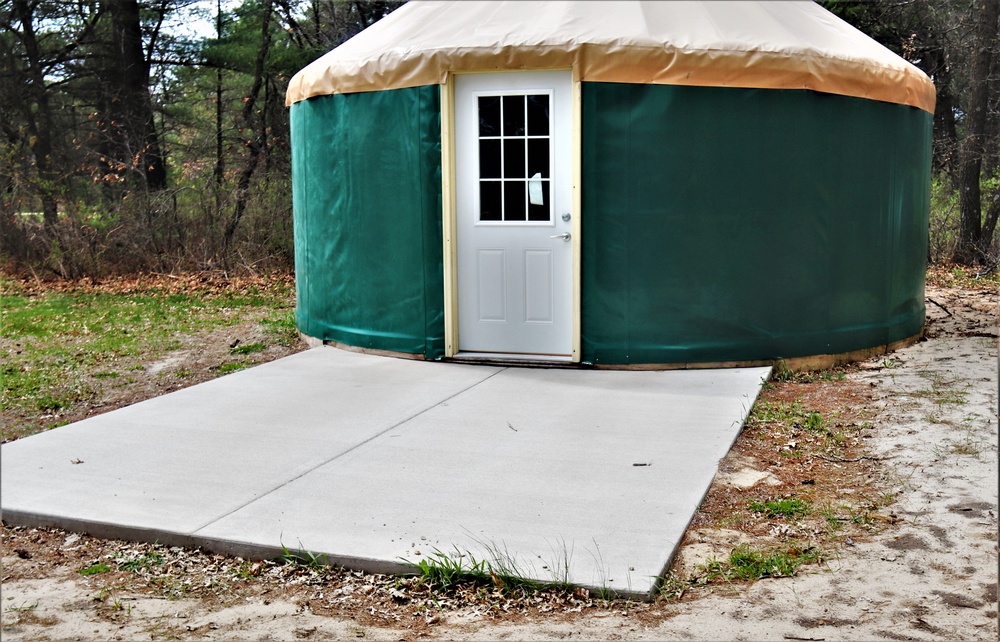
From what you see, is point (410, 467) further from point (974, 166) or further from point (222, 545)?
point (974, 166)

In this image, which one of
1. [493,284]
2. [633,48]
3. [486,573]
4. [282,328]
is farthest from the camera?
[282,328]

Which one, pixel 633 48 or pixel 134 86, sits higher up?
pixel 134 86

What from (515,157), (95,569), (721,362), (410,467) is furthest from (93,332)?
(95,569)

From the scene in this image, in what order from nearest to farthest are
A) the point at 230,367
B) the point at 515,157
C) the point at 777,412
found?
1. the point at 777,412
2. the point at 515,157
3. the point at 230,367

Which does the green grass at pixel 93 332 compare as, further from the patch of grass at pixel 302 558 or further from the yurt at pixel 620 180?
the patch of grass at pixel 302 558

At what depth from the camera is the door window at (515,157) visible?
6.27 m

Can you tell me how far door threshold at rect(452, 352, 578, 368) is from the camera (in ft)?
20.8

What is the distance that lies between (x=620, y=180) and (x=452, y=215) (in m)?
1.11

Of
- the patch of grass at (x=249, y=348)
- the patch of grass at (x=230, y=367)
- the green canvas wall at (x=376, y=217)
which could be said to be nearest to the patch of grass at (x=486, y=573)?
the green canvas wall at (x=376, y=217)

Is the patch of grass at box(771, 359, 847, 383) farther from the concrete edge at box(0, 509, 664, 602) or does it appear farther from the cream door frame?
the concrete edge at box(0, 509, 664, 602)

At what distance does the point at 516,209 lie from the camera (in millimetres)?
6355

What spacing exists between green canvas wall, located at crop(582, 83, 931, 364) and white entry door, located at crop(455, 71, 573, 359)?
7.2 inches

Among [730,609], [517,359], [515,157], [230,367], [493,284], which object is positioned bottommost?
[730,609]

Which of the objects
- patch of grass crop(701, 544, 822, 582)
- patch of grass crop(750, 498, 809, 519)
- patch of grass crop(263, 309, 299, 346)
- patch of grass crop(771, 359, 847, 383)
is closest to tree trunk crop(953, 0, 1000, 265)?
patch of grass crop(771, 359, 847, 383)
